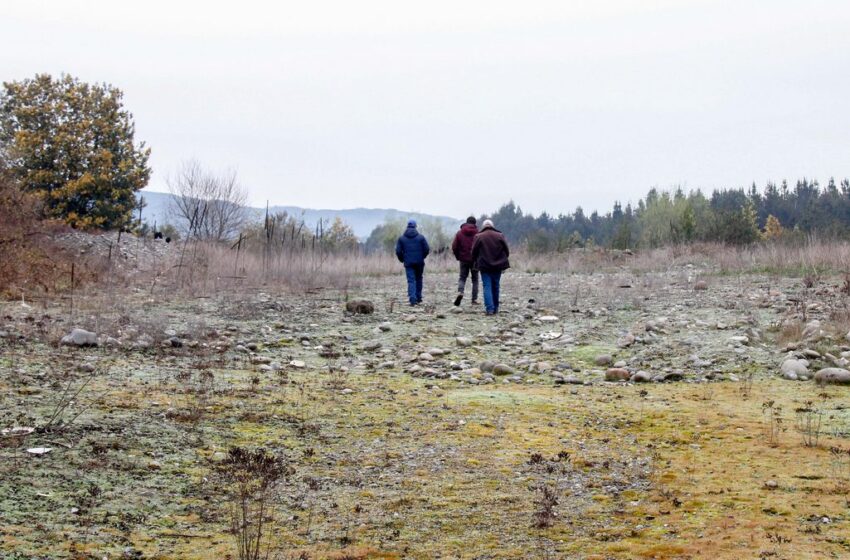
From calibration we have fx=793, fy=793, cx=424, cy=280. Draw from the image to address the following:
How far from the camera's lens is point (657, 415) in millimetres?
7391

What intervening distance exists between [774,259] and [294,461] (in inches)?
817

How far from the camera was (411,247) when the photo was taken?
671 inches

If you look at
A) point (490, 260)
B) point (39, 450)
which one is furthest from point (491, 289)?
point (39, 450)

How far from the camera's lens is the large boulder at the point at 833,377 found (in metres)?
8.52

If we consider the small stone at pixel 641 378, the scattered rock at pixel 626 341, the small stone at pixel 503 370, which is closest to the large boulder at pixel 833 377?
the small stone at pixel 641 378

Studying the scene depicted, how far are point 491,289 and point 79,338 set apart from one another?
8.46 m

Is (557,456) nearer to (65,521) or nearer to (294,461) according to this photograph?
(294,461)

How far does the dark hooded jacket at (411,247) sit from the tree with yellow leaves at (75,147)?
2151cm

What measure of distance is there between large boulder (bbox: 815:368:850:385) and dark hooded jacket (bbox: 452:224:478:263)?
940 cm

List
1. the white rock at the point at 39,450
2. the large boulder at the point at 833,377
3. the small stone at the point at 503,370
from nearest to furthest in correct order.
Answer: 1. the white rock at the point at 39,450
2. the large boulder at the point at 833,377
3. the small stone at the point at 503,370

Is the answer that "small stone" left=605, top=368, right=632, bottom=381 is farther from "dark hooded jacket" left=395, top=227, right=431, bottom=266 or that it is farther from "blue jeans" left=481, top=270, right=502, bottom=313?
"dark hooded jacket" left=395, top=227, right=431, bottom=266

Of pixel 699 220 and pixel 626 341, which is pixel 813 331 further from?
pixel 699 220

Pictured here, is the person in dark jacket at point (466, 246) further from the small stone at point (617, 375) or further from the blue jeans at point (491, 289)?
the small stone at point (617, 375)

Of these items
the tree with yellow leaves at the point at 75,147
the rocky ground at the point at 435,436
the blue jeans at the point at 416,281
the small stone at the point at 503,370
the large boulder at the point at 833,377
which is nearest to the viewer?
the rocky ground at the point at 435,436
